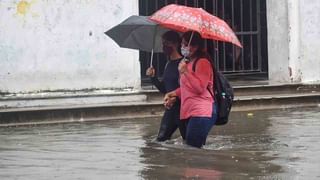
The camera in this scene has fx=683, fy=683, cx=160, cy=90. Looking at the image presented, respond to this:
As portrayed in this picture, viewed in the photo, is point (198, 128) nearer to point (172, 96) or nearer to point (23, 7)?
point (172, 96)

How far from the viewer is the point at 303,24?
551 inches

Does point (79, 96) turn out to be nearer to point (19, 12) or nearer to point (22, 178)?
point (19, 12)

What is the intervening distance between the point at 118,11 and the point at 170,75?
4.64 metres

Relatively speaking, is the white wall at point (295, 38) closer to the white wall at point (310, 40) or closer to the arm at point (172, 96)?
the white wall at point (310, 40)

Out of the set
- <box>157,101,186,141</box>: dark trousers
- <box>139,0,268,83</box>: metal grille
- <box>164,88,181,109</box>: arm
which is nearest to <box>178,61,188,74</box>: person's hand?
<box>164,88,181,109</box>: arm

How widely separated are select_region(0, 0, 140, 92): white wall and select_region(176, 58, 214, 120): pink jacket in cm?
500

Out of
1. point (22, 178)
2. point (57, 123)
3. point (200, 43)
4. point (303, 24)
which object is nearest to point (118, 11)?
point (57, 123)

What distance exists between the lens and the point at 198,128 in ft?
24.7

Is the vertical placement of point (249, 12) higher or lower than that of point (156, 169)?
higher

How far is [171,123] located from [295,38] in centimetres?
639

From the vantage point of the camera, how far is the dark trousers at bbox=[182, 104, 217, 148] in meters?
7.49

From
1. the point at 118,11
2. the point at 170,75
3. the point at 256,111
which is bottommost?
the point at 256,111

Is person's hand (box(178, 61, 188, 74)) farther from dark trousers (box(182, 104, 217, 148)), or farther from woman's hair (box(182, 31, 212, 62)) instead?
dark trousers (box(182, 104, 217, 148))

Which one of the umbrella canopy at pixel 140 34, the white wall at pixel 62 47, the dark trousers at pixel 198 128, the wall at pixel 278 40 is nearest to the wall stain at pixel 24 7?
the white wall at pixel 62 47
